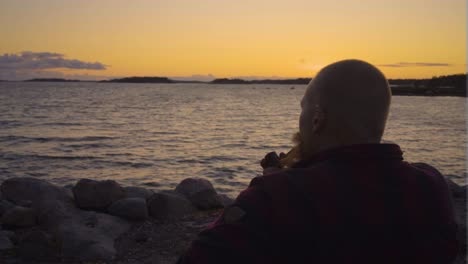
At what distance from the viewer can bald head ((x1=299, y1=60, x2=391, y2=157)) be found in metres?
1.48

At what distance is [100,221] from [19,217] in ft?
4.09

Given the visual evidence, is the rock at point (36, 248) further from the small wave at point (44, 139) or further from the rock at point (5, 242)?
the small wave at point (44, 139)

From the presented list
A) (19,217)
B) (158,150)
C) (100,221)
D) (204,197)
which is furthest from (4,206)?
(158,150)

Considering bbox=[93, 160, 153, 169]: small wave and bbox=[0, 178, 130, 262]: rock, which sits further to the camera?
bbox=[93, 160, 153, 169]: small wave

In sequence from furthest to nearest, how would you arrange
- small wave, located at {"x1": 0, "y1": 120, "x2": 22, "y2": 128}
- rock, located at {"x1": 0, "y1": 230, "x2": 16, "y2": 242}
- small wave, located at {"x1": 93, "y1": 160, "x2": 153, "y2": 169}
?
small wave, located at {"x1": 0, "y1": 120, "x2": 22, "y2": 128}, small wave, located at {"x1": 93, "y1": 160, "x2": 153, "y2": 169}, rock, located at {"x1": 0, "y1": 230, "x2": 16, "y2": 242}

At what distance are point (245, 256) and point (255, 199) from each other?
159mm

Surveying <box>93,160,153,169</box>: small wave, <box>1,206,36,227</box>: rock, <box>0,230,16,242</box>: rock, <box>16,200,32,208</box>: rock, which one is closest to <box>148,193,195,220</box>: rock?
<box>1,206,36,227</box>: rock

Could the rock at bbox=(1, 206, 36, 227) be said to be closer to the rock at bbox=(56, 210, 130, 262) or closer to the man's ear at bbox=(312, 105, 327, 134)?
the rock at bbox=(56, 210, 130, 262)

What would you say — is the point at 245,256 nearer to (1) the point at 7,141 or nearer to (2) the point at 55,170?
(2) the point at 55,170

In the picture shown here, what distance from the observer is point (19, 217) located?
7340 mm

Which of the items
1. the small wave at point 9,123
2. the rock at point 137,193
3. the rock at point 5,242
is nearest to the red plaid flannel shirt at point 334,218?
the rock at point 5,242

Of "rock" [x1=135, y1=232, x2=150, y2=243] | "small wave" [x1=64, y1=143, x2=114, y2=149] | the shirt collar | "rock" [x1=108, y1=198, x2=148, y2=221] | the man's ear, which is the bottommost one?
"small wave" [x1=64, y1=143, x2=114, y2=149]

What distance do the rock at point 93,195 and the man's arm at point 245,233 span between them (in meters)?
7.24

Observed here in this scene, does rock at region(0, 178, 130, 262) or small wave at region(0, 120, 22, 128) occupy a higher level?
rock at region(0, 178, 130, 262)
